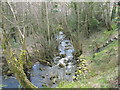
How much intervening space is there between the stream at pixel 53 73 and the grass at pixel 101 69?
1507 mm

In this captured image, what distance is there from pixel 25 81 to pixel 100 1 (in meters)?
14.3

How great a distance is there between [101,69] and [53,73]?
13.0ft

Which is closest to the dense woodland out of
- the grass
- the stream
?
the grass

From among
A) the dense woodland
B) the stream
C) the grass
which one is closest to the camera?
the grass

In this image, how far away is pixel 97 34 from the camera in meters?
20.0

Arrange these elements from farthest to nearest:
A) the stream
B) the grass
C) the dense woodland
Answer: the dense woodland
the stream
the grass

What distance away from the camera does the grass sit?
26.1 ft

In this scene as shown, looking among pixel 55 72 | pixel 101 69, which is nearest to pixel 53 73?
pixel 55 72

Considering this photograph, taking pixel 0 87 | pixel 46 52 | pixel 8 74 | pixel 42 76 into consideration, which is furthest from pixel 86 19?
pixel 0 87

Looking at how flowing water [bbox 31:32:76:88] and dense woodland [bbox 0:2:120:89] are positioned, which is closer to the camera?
flowing water [bbox 31:32:76:88]

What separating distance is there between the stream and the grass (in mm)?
1507

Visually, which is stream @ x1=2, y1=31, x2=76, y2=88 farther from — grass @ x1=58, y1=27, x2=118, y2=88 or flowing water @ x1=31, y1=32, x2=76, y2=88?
grass @ x1=58, y1=27, x2=118, y2=88

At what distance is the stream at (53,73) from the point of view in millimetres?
11941

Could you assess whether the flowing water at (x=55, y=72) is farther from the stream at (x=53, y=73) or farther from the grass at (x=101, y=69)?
the grass at (x=101, y=69)
